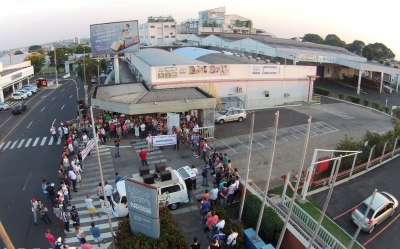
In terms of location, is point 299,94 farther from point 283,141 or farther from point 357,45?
point 357,45

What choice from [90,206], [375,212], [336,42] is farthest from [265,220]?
[336,42]

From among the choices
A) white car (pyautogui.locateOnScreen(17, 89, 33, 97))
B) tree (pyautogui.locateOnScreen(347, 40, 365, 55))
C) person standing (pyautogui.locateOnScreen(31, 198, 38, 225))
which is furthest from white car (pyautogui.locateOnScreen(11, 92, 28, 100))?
tree (pyautogui.locateOnScreen(347, 40, 365, 55))

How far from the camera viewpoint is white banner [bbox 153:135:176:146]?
21.5m

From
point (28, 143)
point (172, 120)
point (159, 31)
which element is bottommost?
point (28, 143)

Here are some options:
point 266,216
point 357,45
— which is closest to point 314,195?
point 266,216

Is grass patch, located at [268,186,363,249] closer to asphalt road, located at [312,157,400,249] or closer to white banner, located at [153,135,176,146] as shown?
asphalt road, located at [312,157,400,249]

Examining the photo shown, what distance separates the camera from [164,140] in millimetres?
21703

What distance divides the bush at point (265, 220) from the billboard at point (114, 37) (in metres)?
25.4

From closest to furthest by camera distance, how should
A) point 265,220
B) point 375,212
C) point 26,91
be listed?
point 265,220 < point 375,212 < point 26,91

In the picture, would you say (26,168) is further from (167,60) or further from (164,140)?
(167,60)

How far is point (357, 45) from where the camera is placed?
365 feet

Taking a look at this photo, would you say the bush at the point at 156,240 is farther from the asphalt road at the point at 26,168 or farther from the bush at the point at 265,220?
the asphalt road at the point at 26,168

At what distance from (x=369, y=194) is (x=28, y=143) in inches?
1000

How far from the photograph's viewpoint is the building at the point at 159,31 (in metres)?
111
